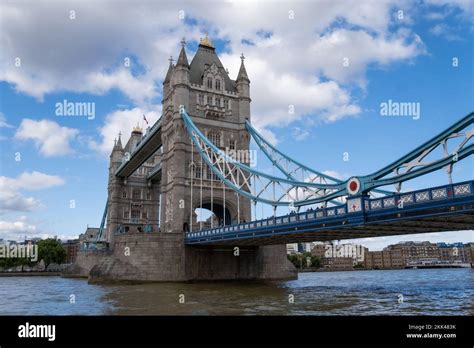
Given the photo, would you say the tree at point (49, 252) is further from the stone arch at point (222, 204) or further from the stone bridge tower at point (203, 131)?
the stone arch at point (222, 204)

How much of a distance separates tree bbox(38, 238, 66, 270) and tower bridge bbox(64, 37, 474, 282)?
32406 mm

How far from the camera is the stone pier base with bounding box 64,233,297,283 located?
3812 centimetres

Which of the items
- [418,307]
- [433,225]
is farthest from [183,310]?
[433,225]

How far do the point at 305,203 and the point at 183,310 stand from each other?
1537 cm

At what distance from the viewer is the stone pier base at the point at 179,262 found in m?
38.1

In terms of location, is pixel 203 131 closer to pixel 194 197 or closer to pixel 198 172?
pixel 198 172

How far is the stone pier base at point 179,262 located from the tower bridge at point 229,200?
3.6 inches

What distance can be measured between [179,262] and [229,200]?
414 inches

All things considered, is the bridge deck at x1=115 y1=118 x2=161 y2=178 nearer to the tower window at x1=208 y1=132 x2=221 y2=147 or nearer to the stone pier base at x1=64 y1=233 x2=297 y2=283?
the tower window at x1=208 y1=132 x2=221 y2=147

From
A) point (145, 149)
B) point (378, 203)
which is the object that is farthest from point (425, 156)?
point (145, 149)

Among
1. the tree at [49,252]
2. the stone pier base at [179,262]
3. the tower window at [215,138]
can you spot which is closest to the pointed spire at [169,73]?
the tower window at [215,138]
